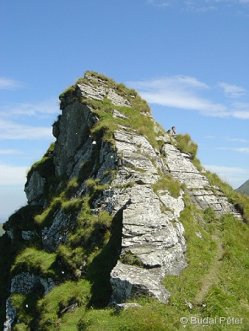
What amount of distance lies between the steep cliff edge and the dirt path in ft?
3.00

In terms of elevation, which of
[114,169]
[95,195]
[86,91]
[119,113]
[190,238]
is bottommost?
[190,238]

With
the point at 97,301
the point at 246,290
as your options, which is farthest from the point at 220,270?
the point at 97,301

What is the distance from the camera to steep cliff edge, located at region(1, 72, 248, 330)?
2805cm

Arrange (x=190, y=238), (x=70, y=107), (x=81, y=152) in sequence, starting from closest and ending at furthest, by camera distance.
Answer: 1. (x=190, y=238)
2. (x=81, y=152)
3. (x=70, y=107)

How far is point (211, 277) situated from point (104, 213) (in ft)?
31.6

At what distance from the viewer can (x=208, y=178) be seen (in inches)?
1734

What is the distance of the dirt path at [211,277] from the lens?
1023 inches

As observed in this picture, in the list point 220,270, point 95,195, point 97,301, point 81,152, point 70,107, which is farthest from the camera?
point 70,107

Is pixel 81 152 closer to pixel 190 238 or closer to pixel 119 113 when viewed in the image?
pixel 119 113

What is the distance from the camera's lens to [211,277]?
93.3ft

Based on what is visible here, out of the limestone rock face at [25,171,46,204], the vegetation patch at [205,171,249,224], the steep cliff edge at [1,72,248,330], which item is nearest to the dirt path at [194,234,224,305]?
the steep cliff edge at [1,72,248,330]

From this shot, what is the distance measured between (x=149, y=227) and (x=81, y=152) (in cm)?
1878

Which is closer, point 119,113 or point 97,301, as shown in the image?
point 97,301

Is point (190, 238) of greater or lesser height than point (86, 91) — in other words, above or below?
below
